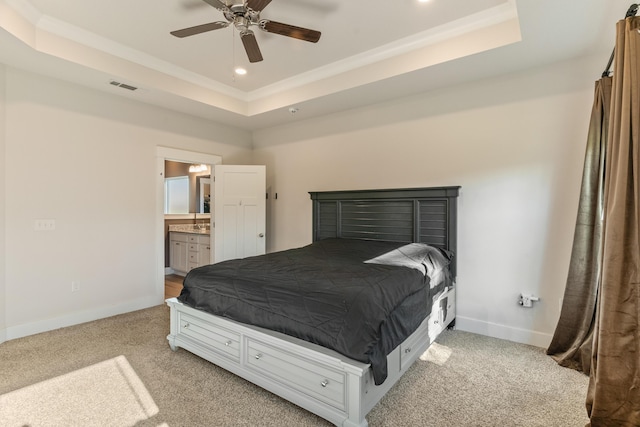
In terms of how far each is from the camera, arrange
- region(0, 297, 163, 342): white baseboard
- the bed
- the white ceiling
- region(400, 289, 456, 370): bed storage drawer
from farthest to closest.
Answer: region(0, 297, 163, 342): white baseboard, the white ceiling, region(400, 289, 456, 370): bed storage drawer, the bed

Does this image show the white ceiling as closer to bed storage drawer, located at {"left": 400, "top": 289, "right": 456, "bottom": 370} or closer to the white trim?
bed storage drawer, located at {"left": 400, "top": 289, "right": 456, "bottom": 370}

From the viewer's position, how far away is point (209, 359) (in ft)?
8.16

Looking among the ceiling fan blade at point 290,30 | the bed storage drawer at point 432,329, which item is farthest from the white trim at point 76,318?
the ceiling fan blade at point 290,30

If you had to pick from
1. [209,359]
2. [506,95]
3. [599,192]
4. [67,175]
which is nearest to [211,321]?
[209,359]

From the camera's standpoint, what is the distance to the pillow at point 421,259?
2623 mm

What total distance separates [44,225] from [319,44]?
3.43 metres

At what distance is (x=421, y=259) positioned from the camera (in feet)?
9.11

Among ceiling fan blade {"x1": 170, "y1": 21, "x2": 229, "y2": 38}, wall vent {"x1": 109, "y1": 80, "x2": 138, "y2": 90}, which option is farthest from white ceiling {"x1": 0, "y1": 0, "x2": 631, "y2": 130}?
ceiling fan blade {"x1": 170, "y1": 21, "x2": 229, "y2": 38}

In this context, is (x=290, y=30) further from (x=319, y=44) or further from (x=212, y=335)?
(x=212, y=335)

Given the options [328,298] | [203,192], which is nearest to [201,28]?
[328,298]

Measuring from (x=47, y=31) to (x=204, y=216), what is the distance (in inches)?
162

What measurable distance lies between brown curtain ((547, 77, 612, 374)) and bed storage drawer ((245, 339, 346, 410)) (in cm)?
204

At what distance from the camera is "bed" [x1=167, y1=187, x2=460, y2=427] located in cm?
179

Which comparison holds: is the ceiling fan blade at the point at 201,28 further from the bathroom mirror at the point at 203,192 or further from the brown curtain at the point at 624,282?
the bathroom mirror at the point at 203,192
